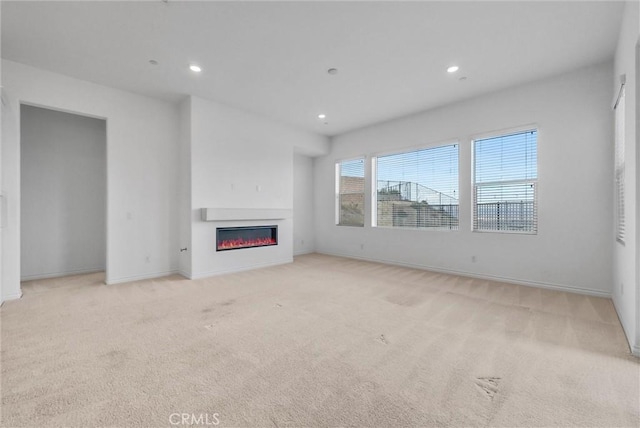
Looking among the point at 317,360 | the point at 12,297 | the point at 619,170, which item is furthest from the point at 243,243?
the point at 619,170

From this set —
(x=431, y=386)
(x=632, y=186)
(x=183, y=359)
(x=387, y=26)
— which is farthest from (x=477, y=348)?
(x=387, y=26)

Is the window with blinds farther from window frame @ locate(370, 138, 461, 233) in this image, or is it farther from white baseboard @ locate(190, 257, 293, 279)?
white baseboard @ locate(190, 257, 293, 279)

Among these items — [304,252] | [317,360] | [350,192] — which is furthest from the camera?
[304,252]

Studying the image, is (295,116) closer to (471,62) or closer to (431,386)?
(471,62)

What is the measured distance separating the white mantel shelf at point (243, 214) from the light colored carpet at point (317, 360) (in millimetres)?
1476

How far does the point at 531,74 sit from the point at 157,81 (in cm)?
536

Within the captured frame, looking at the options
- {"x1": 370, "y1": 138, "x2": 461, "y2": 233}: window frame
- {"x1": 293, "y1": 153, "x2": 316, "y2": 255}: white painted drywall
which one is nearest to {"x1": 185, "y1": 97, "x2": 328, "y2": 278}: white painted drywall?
{"x1": 293, "y1": 153, "x2": 316, "y2": 255}: white painted drywall

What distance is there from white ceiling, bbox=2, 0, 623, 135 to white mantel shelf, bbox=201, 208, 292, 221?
196 cm

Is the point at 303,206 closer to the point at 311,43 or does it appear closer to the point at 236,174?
the point at 236,174

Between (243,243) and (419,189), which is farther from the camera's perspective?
(419,189)

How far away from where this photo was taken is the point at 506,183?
4.36 m

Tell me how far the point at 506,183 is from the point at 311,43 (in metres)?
3.64

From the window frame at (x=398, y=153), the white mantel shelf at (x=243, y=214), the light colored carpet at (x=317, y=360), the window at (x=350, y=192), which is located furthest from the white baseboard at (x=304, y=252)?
the light colored carpet at (x=317, y=360)

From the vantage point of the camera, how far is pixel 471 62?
346 centimetres
